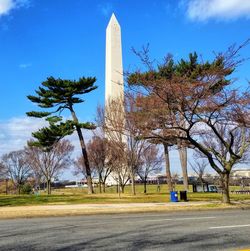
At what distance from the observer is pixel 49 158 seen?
55.5 m

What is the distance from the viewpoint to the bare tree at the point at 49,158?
55.5m

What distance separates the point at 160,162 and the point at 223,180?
3424 centimetres

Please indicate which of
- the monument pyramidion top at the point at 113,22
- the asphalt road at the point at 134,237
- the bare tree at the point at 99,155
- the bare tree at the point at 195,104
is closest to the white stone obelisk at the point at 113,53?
the monument pyramidion top at the point at 113,22

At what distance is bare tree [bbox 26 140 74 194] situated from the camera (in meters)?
55.5

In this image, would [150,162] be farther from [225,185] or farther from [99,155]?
[225,185]

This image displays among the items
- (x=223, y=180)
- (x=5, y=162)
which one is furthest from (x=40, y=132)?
(x=5, y=162)

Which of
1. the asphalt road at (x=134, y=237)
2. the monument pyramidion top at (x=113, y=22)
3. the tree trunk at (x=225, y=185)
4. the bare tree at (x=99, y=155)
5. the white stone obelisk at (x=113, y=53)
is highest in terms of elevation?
the monument pyramidion top at (x=113, y=22)

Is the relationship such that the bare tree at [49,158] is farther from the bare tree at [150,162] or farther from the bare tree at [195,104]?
the bare tree at [195,104]

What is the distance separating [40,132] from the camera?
41562 mm

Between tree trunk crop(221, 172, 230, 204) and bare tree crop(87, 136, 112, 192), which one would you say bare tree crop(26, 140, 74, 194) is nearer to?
bare tree crop(87, 136, 112, 192)

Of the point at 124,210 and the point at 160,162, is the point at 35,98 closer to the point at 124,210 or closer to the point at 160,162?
the point at 160,162

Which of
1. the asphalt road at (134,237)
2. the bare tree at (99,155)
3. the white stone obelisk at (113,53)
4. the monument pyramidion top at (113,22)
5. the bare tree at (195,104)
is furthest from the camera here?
the monument pyramidion top at (113,22)

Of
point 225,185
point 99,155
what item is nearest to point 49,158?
point 99,155

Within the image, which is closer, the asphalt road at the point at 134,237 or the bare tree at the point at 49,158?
the asphalt road at the point at 134,237
